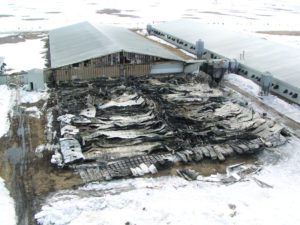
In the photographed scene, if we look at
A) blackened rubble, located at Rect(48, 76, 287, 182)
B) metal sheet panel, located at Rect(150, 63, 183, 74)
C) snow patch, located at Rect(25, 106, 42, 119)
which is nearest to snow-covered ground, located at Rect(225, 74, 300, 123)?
blackened rubble, located at Rect(48, 76, 287, 182)

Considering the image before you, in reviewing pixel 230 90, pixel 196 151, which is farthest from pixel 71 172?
pixel 230 90

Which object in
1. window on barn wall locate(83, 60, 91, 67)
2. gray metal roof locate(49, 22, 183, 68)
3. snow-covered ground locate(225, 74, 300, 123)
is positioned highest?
gray metal roof locate(49, 22, 183, 68)

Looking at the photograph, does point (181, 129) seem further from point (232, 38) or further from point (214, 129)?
point (232, 38)

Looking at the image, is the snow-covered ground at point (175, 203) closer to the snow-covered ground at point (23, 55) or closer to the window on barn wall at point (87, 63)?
the window on barn wall at point (87, 63)

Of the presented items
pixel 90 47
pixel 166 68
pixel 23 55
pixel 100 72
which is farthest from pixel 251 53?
pixel 23 55

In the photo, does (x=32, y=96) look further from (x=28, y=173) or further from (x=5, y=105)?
(x=28, y=173)

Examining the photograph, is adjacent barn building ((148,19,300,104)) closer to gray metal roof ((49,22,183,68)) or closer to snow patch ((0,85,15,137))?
gray metal roof ((49,22,183,68))
